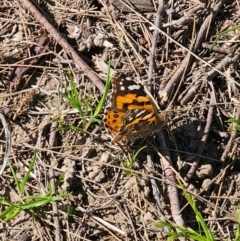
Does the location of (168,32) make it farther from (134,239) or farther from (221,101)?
(134,239)

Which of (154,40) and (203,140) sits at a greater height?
(154,40)

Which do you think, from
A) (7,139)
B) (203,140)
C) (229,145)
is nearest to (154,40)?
(203,140)

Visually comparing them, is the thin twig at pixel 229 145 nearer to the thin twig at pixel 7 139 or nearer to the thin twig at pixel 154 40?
the thin twig at pixel 154 40

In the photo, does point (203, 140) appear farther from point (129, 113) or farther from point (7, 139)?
point (7, 139)

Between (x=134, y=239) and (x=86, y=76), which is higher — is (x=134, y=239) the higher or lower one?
the lower one

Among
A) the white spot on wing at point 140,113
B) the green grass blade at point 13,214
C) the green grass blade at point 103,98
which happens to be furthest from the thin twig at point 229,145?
the green grass blade at point 13,214

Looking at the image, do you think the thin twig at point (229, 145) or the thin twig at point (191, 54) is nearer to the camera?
the thin twig at point (229, 145)

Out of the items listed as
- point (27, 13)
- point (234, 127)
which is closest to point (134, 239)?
point (234, 127)
